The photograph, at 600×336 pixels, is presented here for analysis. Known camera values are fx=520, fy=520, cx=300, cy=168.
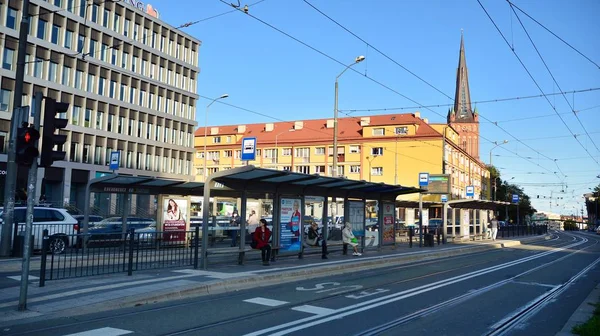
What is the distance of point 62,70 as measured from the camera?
45.3 m

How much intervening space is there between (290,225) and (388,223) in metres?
7.93

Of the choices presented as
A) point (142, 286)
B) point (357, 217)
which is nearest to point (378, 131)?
point (357, 217)

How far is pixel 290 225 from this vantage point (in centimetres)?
1814

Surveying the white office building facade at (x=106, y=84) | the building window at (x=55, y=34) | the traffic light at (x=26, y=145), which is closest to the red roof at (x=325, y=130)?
the white office building facade at (x=106, y=84)

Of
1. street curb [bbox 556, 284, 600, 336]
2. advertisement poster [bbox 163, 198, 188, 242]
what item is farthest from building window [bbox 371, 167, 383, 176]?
street curb [bbox 556, 284, 600, 336]

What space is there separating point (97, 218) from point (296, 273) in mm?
Answer: 12285

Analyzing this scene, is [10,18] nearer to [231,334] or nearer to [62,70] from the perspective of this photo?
[62,70]

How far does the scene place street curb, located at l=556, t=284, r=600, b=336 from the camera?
8.25m

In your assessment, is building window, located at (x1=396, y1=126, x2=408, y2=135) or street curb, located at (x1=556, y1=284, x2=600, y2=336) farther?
building window, located at (x1=396, y1=126, x2=408, y2=135)

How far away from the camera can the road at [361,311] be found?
7953mm

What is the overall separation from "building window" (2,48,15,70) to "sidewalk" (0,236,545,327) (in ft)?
104

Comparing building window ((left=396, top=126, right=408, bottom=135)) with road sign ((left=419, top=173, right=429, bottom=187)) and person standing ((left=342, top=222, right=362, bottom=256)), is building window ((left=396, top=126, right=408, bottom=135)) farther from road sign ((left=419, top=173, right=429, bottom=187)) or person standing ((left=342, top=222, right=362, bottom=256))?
person standing ((left=342, top=222, right=362, bottom=256))

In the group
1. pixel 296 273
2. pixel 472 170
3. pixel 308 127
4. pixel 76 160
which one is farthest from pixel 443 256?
pixel 472 170

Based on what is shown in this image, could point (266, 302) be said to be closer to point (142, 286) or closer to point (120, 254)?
point (142, 286)
